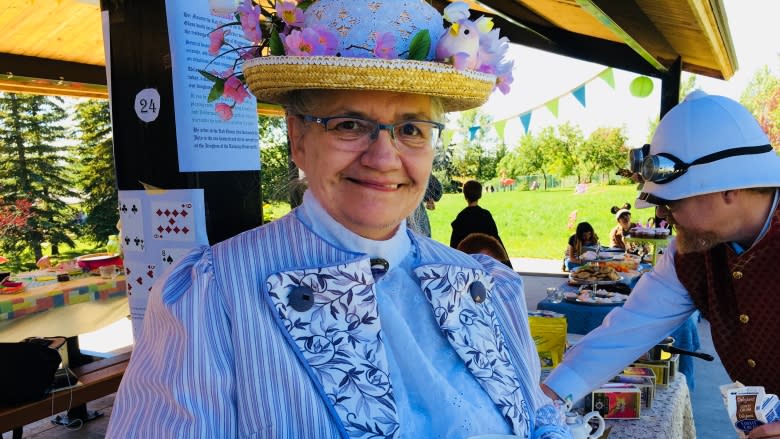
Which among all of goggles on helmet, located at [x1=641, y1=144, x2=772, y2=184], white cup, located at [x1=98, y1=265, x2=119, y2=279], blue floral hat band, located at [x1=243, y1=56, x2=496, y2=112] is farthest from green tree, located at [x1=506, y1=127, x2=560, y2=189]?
blue floral hat band, located at [x1=243, y1=56, x2=496, y2=112]

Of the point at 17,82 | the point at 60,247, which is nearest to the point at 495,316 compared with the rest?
the point at 17,82

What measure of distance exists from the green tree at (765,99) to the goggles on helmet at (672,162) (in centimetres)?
2429

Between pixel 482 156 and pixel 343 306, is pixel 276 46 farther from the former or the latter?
pixel 482 156

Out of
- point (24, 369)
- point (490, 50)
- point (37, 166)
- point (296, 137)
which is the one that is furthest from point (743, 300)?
point (37, 166)

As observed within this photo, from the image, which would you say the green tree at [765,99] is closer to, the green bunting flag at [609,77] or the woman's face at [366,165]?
the green bunting flag at [609,77]

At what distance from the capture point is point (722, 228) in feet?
6.33

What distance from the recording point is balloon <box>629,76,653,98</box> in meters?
9.23

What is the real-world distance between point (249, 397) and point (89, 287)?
446 cm

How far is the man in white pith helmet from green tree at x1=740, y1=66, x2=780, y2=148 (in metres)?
24.1

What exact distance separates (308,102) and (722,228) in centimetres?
157

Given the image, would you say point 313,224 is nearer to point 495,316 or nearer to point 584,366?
point 495,316

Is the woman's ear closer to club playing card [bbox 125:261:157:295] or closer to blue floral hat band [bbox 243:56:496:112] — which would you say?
blue floral hat band [bbox 243:56:496:112]

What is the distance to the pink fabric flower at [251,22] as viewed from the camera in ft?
3.76

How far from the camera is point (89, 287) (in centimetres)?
474
